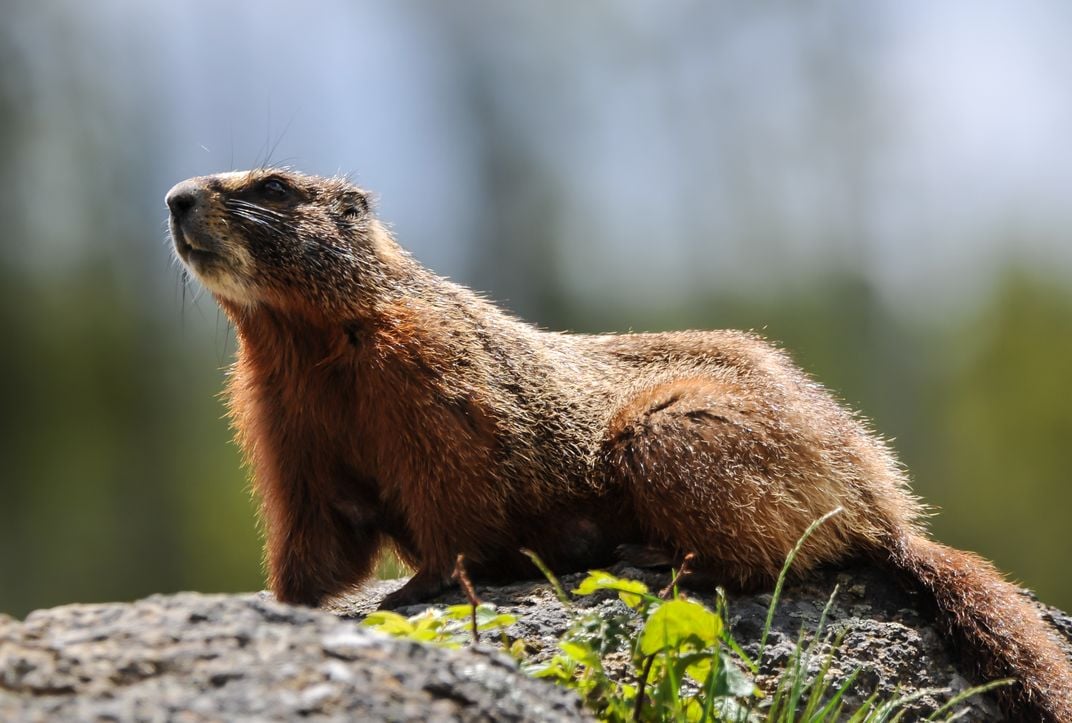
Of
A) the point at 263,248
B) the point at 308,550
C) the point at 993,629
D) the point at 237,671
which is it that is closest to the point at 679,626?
the point at 237,671

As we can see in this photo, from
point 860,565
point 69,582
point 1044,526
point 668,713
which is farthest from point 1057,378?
point 668,713

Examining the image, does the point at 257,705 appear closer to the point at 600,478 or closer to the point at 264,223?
the point at 600,478

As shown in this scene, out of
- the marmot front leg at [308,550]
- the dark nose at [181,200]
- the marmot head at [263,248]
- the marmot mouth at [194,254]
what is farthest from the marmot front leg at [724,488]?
the dark nose at [181,200]

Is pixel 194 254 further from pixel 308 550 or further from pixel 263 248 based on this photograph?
pixel 308 550

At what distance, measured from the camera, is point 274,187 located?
6.57 meters

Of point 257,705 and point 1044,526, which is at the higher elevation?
point 257,705

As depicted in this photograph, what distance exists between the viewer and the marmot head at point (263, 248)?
617 cm

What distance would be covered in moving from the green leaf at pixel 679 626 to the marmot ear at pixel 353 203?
3.84 metres

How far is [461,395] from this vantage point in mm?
5926

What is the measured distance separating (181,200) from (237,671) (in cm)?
387

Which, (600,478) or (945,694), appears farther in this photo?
(600,478)

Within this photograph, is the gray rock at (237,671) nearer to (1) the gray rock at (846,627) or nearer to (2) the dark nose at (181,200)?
(1) the gray rock at (846,627)

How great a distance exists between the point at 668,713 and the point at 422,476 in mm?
2221

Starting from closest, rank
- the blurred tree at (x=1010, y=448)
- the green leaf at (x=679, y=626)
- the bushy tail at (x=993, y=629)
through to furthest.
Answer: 1. the green leaf at (x=679, y=626)
2. the bushy tail at (x=993, y=629)
3. the blurred tree at (x=1010, y=448)
